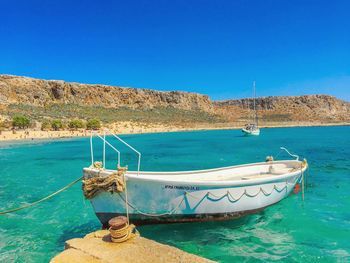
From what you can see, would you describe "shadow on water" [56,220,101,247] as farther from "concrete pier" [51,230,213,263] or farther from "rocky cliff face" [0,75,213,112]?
"rocky cliff face" [0,75,213,112]

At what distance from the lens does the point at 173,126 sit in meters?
99.3

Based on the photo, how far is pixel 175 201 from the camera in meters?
9.91

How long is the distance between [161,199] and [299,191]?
9.44m

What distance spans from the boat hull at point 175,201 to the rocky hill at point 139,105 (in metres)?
71.8

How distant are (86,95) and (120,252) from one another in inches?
4587

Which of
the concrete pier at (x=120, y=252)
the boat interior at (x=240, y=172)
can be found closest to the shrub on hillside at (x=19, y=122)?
the boat interior at (x=240, y=172)

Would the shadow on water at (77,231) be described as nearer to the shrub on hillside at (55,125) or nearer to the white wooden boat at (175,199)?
the white wooden boat at (175,199)

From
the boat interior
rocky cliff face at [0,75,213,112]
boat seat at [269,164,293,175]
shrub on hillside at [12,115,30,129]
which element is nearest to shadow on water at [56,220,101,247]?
the boat interior

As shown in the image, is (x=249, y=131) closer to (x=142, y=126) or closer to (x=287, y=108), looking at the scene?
(x=142, y=126)

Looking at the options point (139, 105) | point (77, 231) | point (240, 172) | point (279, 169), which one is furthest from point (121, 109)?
point (77, 231)

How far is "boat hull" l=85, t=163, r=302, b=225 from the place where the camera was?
31.4ft

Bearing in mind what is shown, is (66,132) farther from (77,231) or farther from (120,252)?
(120,252)

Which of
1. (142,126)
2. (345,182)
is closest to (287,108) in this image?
(142,126)

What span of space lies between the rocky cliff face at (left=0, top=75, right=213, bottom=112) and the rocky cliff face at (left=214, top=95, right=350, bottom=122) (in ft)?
83.4
